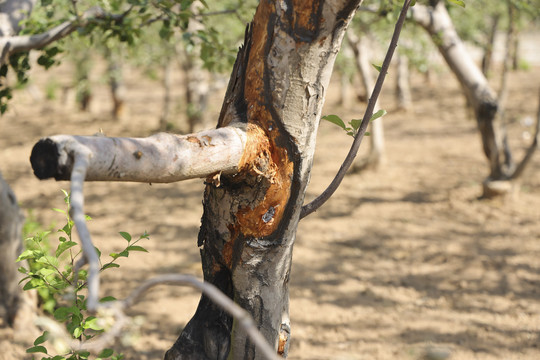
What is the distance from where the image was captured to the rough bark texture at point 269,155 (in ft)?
5.49

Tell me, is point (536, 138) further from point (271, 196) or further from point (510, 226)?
point (271, 196)

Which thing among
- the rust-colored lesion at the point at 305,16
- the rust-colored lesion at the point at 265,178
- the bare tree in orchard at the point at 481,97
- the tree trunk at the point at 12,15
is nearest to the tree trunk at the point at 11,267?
the tree trunk at the point at 12,15

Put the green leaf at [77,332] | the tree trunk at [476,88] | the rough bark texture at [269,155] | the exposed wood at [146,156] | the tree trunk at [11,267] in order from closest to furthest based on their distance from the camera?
the exposed wood at [146,156] → the rough bark texture at [269,155] → the green leaf at [77,332] → the tree trunk at [11,267] → the tree trunk at [476,88]

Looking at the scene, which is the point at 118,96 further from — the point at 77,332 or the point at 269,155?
the point at 269,155

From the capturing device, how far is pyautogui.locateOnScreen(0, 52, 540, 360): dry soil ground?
13.1 feet

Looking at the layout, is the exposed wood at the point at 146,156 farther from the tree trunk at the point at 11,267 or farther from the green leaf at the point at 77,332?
the tree trunk at the point at 11,267

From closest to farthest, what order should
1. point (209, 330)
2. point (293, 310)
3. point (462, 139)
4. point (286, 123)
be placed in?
point (286, 123), point (209, 330), point (293, 310), point (462, 139)

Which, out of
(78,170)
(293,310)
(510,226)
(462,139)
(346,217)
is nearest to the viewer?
(78,170)

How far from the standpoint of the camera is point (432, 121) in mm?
11203

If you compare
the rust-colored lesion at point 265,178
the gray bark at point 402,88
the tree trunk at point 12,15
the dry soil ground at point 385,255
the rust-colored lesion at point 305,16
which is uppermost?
the gray bark at point 402,88

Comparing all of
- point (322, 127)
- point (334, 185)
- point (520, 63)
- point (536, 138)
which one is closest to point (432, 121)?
point (322, 127)

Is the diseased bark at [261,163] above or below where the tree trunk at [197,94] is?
below

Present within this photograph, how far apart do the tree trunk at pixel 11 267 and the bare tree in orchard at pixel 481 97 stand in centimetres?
421

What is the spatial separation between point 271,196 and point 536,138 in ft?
17.7
